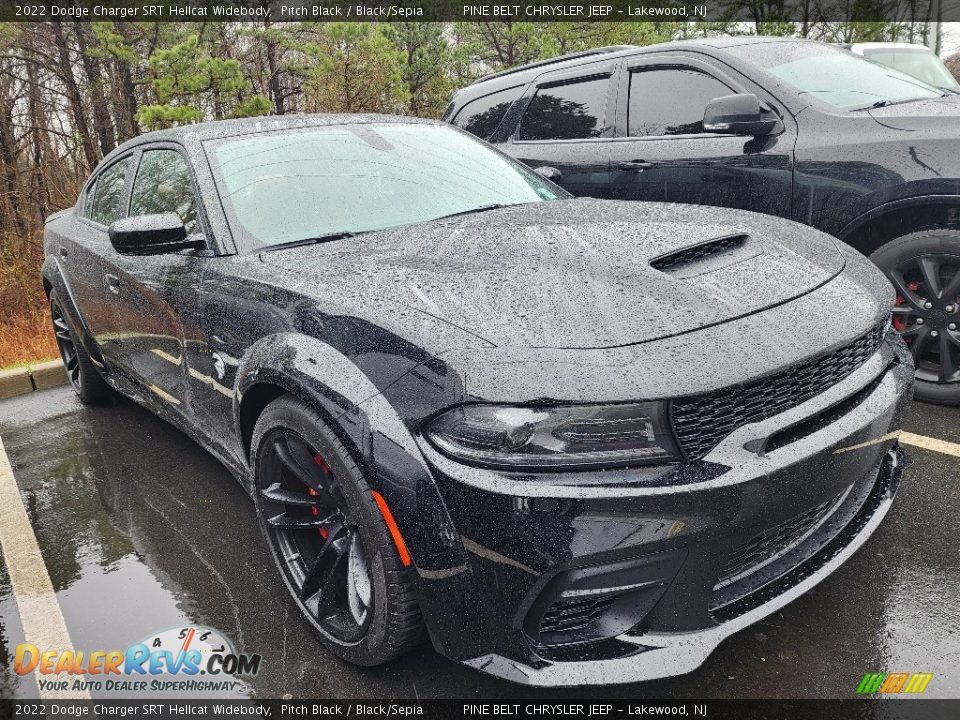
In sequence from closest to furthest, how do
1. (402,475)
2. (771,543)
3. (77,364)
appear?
(402,475) → (771,543) → (77,364)

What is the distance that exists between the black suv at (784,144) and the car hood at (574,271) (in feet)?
4.43

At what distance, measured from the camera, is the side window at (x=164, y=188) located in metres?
2.87

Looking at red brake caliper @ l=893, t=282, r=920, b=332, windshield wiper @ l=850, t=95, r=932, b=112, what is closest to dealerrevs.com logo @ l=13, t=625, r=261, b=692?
red brake caliper @ l=893, t=282, r=920, b=332

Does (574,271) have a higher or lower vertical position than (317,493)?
higher

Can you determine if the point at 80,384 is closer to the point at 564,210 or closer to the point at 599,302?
the point at 564,210

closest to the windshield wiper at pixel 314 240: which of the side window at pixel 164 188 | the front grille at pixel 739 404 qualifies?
the side window at pixel 164 188

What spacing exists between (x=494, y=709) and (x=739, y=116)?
10.5ft

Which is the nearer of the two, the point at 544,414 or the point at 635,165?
the point at 544,414

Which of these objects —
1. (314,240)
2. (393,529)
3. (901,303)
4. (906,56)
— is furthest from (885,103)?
(906,56)

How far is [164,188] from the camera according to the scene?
319 cm

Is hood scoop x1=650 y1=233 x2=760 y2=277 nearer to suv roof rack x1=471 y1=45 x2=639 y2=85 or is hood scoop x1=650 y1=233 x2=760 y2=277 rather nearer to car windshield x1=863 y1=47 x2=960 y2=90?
suv roof rack x1=471 y1=45 x2=639 y2=85

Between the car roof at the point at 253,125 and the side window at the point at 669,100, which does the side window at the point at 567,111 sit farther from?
the car roof at the point at 253,125

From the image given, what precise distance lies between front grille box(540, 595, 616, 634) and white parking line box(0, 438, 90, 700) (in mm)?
1424

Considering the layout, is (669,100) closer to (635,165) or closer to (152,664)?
(635,165)
